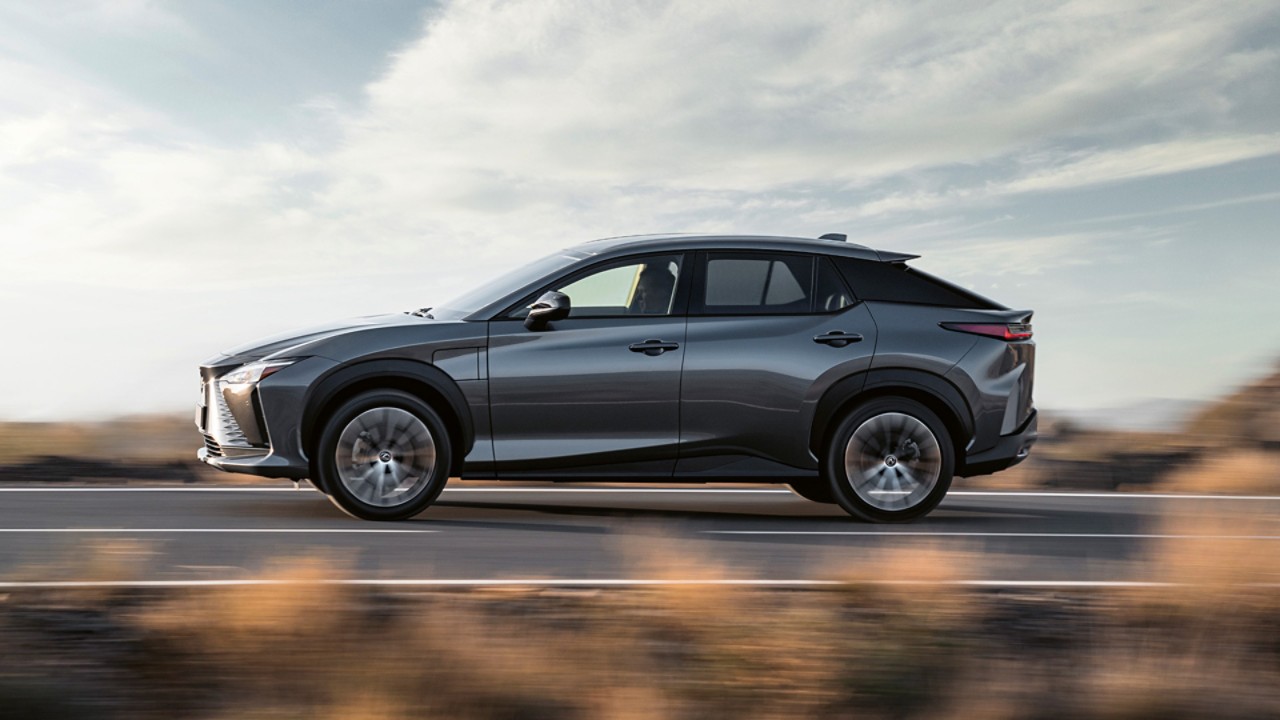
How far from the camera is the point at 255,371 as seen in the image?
9000mm

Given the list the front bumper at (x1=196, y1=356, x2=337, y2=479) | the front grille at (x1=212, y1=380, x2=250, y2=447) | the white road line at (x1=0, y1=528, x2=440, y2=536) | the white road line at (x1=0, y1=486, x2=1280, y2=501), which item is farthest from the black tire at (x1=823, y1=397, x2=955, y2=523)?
the front grille at (x1=212, y1=380, x2=250, y2=447)

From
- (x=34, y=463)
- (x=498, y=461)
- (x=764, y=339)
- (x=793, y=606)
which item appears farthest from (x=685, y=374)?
(x=34, y=463)

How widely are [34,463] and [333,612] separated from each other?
8.13m

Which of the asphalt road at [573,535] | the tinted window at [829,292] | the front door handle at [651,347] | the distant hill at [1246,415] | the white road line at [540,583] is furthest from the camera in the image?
the distant hill at [1246,415]

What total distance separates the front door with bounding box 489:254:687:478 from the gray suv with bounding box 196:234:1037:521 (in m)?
0.01

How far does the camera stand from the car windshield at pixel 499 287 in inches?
368

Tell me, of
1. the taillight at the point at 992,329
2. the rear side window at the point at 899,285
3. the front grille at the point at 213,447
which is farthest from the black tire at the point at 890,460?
the front grille at the point at 213,447

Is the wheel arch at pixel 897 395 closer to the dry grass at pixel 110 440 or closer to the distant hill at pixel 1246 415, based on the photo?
the dry grass at pixel 110 440

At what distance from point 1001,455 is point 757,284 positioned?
1.93 metres

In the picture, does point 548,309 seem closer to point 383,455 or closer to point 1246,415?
point 383,455

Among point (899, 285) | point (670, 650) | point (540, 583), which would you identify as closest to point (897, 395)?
point (899, 285)

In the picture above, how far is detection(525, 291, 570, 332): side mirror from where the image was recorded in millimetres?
8945

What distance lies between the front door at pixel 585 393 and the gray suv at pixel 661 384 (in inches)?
0.5

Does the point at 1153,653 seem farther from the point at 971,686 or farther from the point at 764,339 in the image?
the point at 764,339
